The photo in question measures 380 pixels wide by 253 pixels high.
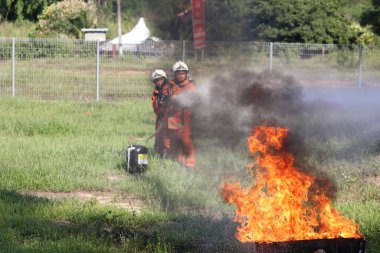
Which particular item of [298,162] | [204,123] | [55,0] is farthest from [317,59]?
[55,0]

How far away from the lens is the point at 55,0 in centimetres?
4703

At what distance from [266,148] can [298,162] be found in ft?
2.19

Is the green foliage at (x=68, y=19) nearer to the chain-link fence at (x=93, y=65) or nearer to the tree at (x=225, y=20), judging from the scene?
the chain-link fence at (x=93, y=65)

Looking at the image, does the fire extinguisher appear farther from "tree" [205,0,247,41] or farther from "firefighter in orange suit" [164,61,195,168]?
"tree" [205,0,247,41]

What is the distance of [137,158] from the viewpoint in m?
10.2

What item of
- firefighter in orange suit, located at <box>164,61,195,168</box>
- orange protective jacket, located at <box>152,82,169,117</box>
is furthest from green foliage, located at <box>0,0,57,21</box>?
firefighter in orange suit, located at <box>164,61,195,168</box>

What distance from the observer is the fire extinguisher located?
10133 millimetres

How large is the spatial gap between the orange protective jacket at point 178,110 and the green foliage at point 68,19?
94.8ft

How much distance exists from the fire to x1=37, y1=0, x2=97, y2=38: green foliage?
109ft

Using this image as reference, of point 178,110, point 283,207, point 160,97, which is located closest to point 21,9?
point 160,97

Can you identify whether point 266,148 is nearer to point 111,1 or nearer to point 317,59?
point 317,59

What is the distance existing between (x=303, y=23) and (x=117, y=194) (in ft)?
91.0

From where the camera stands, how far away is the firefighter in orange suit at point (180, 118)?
36.5 ft

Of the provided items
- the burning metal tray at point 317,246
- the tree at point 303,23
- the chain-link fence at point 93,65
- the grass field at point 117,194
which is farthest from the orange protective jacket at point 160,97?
the tree at point 303,23
